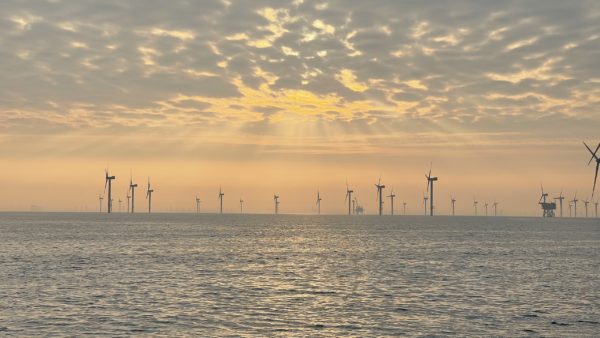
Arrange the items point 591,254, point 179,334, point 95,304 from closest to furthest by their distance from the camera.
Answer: point 179,334 → point 95,304 → point 591,254

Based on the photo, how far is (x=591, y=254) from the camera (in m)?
117

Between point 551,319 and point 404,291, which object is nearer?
point 551,319

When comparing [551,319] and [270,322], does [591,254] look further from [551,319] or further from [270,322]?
[270,322]

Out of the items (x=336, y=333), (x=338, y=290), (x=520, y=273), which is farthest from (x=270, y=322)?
(x=520, y=273)

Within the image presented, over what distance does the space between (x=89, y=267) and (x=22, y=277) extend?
12.9 meters

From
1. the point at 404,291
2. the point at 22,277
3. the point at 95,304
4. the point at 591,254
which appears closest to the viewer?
the point at 95,304

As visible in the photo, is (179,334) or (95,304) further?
(95,304)

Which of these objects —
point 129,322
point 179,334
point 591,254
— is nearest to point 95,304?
point 129,322

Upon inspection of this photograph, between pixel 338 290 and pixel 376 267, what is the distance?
25.5 m

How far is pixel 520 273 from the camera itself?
79.4 metres

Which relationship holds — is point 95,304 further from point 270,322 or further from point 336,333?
point 336,333

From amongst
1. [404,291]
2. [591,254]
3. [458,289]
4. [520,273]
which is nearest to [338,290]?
[404,291]

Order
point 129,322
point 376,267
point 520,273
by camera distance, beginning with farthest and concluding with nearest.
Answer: point 376,267
point 520,273
point 129,322

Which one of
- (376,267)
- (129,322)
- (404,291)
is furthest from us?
(376,267)
